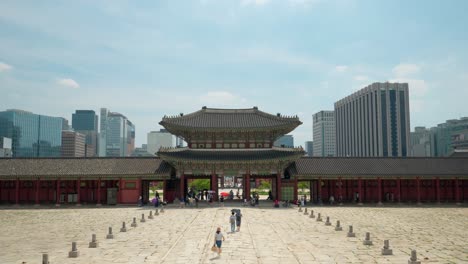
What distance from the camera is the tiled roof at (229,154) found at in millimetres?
51469

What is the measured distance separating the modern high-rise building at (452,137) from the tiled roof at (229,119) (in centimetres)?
13393

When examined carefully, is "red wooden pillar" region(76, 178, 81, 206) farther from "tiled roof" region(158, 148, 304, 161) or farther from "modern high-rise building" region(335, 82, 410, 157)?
"modern high-rise building" region(335, 82, 410, 157)

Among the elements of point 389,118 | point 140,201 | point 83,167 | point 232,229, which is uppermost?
point 389,118

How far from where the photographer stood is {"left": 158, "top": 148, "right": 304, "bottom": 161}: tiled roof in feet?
169

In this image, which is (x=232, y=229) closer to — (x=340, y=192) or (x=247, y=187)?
(x=247, y=187)

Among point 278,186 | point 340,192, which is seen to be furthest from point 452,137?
point 278,186

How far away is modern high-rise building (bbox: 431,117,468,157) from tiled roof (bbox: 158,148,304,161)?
445ft

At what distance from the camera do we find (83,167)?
175 ft

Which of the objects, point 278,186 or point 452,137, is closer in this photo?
point 278,186

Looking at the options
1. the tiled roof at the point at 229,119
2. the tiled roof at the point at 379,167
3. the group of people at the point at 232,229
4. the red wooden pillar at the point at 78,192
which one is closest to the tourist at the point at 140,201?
the red wooden pillar at the point at 78,192

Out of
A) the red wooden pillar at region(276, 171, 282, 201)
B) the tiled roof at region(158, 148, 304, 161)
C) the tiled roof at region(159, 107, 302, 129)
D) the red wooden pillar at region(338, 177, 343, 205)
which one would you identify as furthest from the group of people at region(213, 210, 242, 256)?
the red wooden pillar at region(338, 177, 343, 205)

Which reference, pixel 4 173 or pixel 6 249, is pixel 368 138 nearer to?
pixel 4 173

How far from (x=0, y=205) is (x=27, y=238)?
97.9ft

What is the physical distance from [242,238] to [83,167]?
3400 cm
